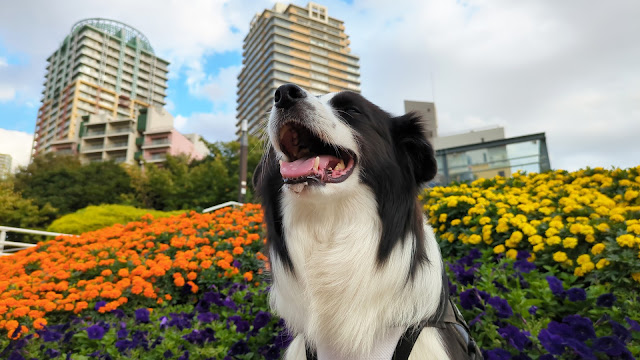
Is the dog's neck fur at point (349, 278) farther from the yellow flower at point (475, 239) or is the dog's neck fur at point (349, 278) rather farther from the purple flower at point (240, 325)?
the yellow flower at point (475, 239)

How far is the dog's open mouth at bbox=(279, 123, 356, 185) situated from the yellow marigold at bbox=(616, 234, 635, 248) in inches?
99.9

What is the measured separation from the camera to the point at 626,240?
9.34 feet

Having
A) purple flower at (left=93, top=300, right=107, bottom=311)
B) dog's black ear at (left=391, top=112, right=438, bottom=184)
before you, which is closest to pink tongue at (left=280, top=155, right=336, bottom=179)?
dog's black ear at (left=391, top=112, right=438, bottom=184)

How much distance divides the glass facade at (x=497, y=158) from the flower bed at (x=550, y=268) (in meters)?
9.95

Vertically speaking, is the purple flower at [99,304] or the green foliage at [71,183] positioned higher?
the green foliage at [71,183]

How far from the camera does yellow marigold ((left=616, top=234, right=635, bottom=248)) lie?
2.83m

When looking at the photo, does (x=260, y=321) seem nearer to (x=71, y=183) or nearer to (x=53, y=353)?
(x=53, y=353)

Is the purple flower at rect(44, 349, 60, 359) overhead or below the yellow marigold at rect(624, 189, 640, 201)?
below

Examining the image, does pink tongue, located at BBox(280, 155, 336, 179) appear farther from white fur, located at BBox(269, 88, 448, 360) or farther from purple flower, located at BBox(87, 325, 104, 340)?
purple flower, located at BBox(87, 325, 104, 340)

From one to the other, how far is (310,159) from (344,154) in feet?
0.57

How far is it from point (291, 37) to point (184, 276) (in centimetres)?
8988

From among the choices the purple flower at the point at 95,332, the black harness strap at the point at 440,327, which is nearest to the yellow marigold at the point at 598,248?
the black harness strap at the point at 440,327

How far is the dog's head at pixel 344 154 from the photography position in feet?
5.44

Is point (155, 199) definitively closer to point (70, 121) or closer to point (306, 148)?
point (306, 148)
